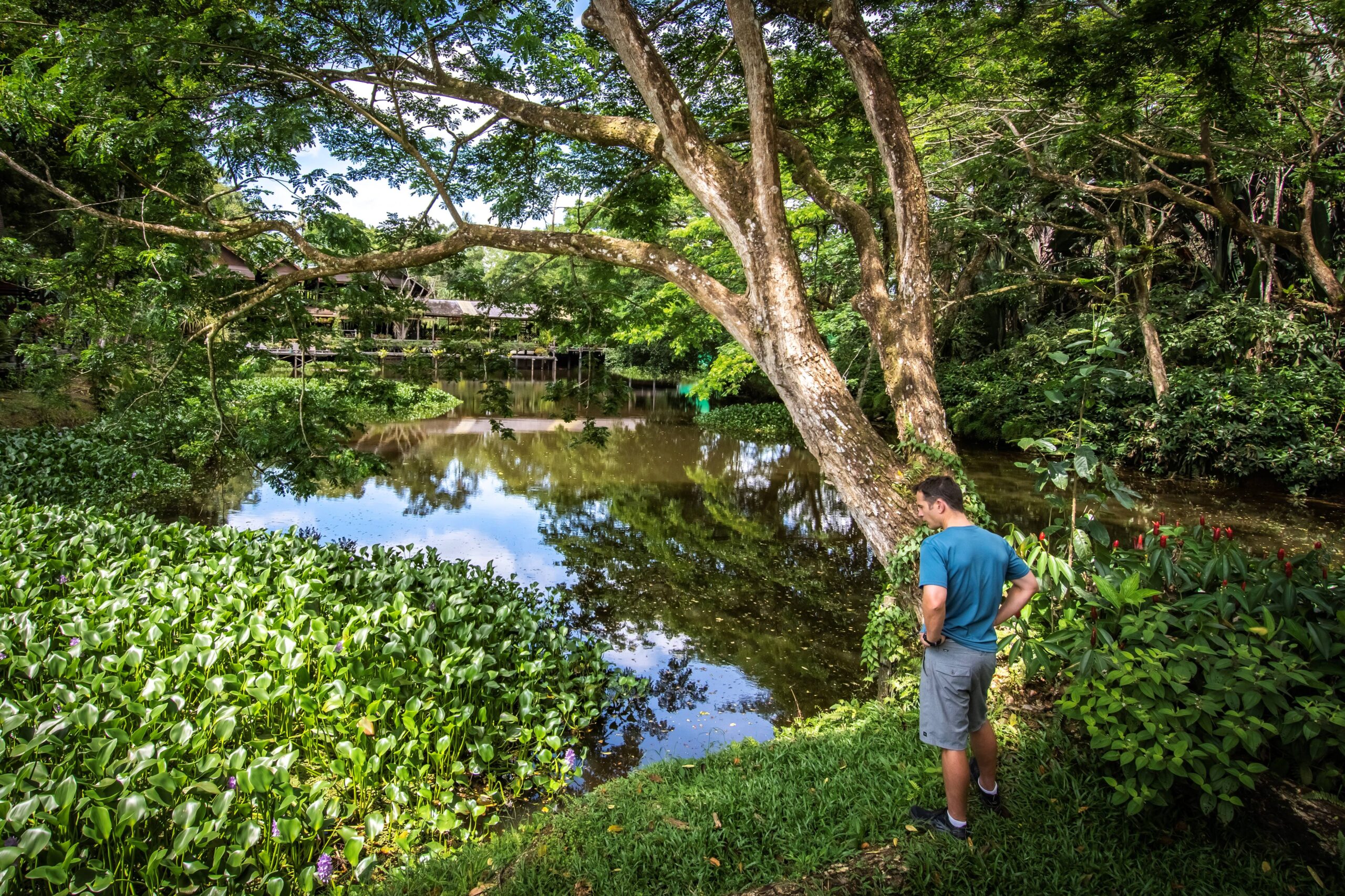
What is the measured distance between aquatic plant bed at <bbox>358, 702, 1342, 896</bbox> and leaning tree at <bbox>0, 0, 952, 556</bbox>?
4.94 feet

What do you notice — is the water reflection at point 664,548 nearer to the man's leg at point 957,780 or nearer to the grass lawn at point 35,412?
the man's leg at point 957,780

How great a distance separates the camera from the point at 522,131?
687cm

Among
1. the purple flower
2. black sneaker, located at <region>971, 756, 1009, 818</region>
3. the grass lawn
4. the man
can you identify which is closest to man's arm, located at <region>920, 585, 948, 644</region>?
the man

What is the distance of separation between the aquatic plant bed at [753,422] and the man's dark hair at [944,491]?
15.7 metres

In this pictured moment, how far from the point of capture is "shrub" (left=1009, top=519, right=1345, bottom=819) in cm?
235

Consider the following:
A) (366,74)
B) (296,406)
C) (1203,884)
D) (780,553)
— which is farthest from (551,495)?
(1203,884)

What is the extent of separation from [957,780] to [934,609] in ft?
2.27

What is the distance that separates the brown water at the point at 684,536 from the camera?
545 cm

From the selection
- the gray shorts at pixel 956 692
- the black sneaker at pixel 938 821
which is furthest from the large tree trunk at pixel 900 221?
the black sneaker at pixel 938 821

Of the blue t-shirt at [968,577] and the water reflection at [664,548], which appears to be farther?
the water reflection at [664,548]

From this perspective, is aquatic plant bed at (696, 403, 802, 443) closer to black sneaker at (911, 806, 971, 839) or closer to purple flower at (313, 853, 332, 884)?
black sneaker at (911, 806, 971, 839)

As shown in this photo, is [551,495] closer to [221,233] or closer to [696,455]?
[696,455]

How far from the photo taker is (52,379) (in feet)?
21.3

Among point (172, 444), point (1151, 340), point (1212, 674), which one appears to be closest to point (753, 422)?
point (1151, 340)
